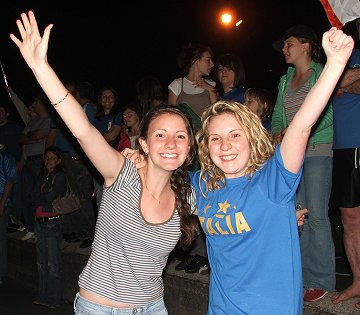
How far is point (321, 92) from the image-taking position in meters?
2.65

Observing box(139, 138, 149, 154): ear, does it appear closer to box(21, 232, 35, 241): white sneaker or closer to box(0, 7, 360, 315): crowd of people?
box(0, 7, 360, 315): crowd of people

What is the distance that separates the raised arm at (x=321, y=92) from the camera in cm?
262

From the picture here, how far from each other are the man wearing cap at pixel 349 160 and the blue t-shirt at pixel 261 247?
1556 mm

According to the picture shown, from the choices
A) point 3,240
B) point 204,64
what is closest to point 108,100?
point 204,64

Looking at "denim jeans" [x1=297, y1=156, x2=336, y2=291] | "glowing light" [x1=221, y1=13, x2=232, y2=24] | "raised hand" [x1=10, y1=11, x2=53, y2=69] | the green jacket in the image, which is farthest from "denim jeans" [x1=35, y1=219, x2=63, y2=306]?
"glowing light" [x1=221, y1=13, x2=232, y2=24]

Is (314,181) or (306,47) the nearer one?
(314,181)

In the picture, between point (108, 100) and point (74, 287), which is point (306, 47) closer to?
point (108, 100)

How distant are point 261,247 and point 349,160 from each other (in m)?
1.79

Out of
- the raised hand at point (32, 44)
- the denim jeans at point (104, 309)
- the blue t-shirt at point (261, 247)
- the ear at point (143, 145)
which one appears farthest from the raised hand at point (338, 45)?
the denim jeans at point (104, 309)

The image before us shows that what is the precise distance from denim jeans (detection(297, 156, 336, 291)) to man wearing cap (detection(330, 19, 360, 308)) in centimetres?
14

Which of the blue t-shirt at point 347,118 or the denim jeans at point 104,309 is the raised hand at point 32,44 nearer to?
the denim jeans at point 104,309

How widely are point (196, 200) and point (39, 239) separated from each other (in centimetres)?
445

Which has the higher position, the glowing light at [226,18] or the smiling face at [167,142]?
the glowing light at [226,18]

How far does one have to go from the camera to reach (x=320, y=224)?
14.7 feet
